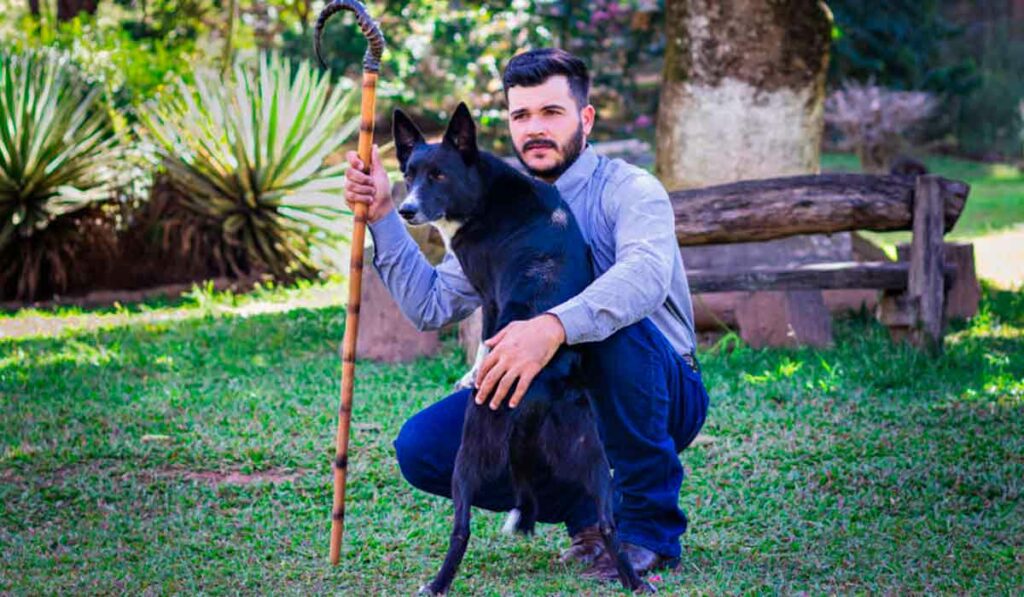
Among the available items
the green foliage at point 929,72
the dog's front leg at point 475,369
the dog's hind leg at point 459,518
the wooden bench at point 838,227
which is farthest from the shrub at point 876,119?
the dog's hind leg at point 459,518

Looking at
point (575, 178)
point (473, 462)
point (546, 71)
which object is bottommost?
point (473, 462)

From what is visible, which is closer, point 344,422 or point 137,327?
point 344,422

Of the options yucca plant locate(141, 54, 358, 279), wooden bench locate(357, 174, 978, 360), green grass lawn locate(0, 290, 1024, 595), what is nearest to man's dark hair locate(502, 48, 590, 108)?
green grass lawn locate(0, 290, 1024, 595)

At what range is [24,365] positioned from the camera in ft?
24.5

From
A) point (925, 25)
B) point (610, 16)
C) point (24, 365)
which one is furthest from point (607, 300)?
point (925, 25)

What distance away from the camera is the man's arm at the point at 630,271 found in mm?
3506

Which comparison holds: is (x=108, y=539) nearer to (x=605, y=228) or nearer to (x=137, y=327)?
(x=605, y=228)

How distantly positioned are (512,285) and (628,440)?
0.56 m

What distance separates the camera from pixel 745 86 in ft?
28.8

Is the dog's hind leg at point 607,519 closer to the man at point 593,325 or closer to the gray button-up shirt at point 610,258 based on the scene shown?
the man at point 593,325

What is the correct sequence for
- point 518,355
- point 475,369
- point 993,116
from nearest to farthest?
point 518,355, point 475,369, point 993,116

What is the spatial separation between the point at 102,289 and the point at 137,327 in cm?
208

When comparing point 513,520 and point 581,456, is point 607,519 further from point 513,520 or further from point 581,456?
point 513,520

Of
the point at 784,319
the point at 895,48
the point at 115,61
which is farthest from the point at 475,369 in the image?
the point at 895,48
